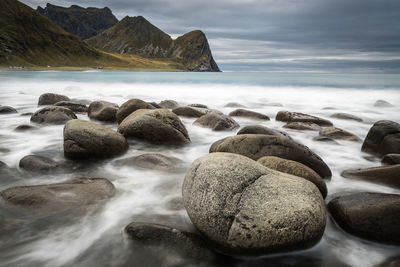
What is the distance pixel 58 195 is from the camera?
3.76m

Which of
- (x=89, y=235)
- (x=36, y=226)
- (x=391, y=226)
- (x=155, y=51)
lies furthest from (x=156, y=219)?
(x=155, y=51)

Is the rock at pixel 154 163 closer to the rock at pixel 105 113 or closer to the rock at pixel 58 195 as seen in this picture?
the rock at pixel 58 195

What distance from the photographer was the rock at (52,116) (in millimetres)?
8695

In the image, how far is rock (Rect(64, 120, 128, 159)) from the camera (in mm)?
5332

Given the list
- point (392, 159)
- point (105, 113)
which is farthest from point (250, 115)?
point (392, 159)

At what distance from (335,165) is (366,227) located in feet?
8.85

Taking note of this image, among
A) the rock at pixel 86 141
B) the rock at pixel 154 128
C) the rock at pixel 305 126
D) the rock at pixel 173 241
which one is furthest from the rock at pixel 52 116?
the rock at pixel 305 126

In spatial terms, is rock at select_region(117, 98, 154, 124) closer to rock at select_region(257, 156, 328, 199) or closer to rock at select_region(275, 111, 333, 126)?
rock at select_region(275, 111, 333, 126)

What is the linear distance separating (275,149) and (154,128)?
2.90 m

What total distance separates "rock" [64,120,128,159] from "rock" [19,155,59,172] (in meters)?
0.42

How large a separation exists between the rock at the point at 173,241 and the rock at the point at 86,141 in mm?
2717

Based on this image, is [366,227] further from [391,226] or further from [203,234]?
[203,234]

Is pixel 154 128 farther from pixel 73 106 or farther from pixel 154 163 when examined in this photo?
pixel 73 106

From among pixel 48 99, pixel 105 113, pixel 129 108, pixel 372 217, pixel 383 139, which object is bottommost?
pixel 48 99
